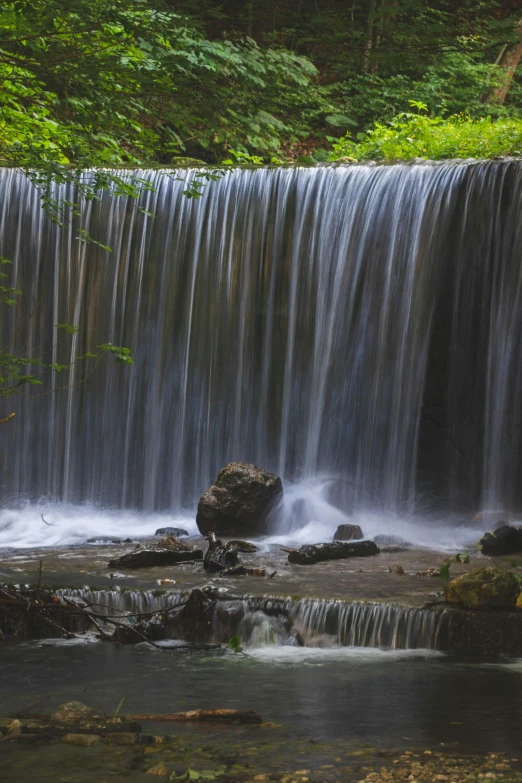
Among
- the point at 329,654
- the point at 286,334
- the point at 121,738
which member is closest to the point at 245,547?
the point at 329,654

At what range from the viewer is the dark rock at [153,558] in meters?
8.38

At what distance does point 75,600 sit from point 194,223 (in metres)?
6.49

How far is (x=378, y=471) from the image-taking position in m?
11.3

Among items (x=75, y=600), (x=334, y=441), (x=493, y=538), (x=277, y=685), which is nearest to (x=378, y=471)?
(x=334, y=441)

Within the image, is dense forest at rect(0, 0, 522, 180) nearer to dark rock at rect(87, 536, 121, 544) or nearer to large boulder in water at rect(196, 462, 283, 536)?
large boulder in water at rect(196, 462, 283, 536)

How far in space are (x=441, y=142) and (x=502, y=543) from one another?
25.6ft

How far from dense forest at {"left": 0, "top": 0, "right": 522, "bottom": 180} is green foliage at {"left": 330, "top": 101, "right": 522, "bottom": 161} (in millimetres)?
30

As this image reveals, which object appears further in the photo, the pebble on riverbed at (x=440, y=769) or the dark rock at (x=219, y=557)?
the dark rock at (x=219, y=557)

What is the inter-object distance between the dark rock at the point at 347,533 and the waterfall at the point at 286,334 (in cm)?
123

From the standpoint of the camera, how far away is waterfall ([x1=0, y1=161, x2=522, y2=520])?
11.0 meters

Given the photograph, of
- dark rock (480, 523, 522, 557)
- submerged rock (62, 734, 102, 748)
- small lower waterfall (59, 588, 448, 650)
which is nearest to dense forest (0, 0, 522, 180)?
submerged rock (62, 734, 102, 748)

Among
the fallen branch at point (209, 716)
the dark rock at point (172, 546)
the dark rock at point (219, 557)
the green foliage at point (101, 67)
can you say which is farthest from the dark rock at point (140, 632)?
the green foliage at point (101, 67)

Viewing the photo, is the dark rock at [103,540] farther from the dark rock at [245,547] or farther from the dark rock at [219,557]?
the dark rock at [219,557]

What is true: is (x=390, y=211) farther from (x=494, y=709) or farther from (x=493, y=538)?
(x=494, y=709)
